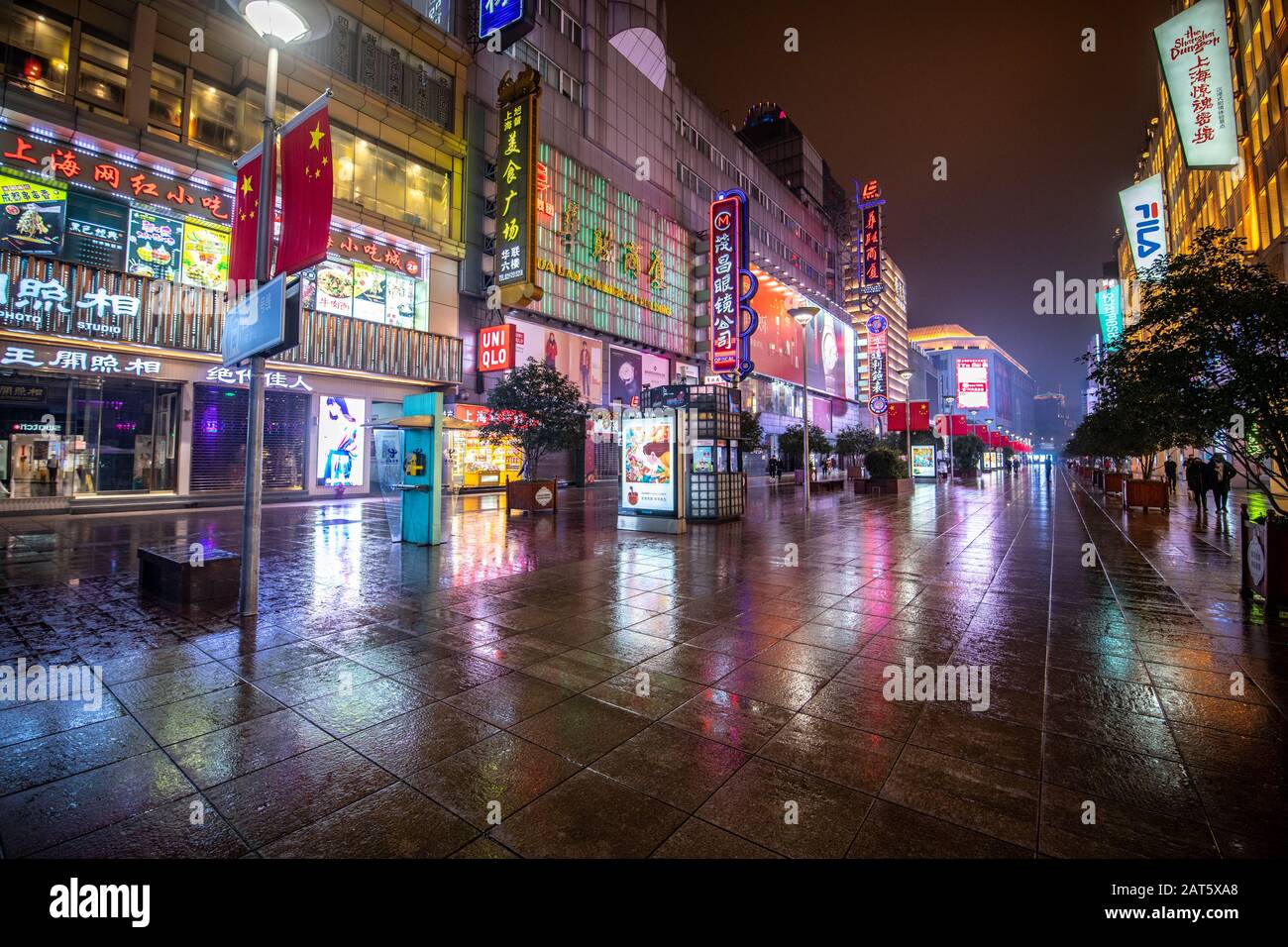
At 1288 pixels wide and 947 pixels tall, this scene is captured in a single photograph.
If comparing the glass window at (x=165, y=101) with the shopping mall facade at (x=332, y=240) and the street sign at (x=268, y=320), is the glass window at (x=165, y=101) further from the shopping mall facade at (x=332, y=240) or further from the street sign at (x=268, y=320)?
the street sign at (x=268, y=320)

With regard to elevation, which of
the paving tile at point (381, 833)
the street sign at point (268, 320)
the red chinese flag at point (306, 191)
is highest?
the red chinese flag at point (306, 191)

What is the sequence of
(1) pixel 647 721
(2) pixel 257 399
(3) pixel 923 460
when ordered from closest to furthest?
1. (1) pixel 647 721
2. (2) pixel 257 399
3. (3) pixel 923 460

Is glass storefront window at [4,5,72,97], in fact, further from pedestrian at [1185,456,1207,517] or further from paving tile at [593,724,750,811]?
pedestrian at [1185,456,1207,517]

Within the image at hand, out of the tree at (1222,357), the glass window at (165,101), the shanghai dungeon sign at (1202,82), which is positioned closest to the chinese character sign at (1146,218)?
the shanghai dungeon sign at (1202,82)

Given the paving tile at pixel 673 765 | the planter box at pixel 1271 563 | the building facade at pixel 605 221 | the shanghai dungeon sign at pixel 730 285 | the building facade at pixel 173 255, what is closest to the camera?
the paving tile at pixel 673 765

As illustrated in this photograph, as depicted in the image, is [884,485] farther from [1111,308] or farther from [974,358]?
[974,358]

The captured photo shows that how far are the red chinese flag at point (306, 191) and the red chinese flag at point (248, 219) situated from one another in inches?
20.5

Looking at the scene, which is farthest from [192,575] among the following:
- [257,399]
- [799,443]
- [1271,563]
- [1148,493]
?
[799,443]

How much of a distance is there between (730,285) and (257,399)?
107 feet

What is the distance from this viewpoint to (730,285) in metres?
35.6

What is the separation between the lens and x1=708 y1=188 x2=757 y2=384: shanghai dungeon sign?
3453 cm

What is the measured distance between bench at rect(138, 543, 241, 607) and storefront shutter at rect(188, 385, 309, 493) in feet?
46.2

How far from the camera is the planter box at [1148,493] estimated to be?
1964cm
